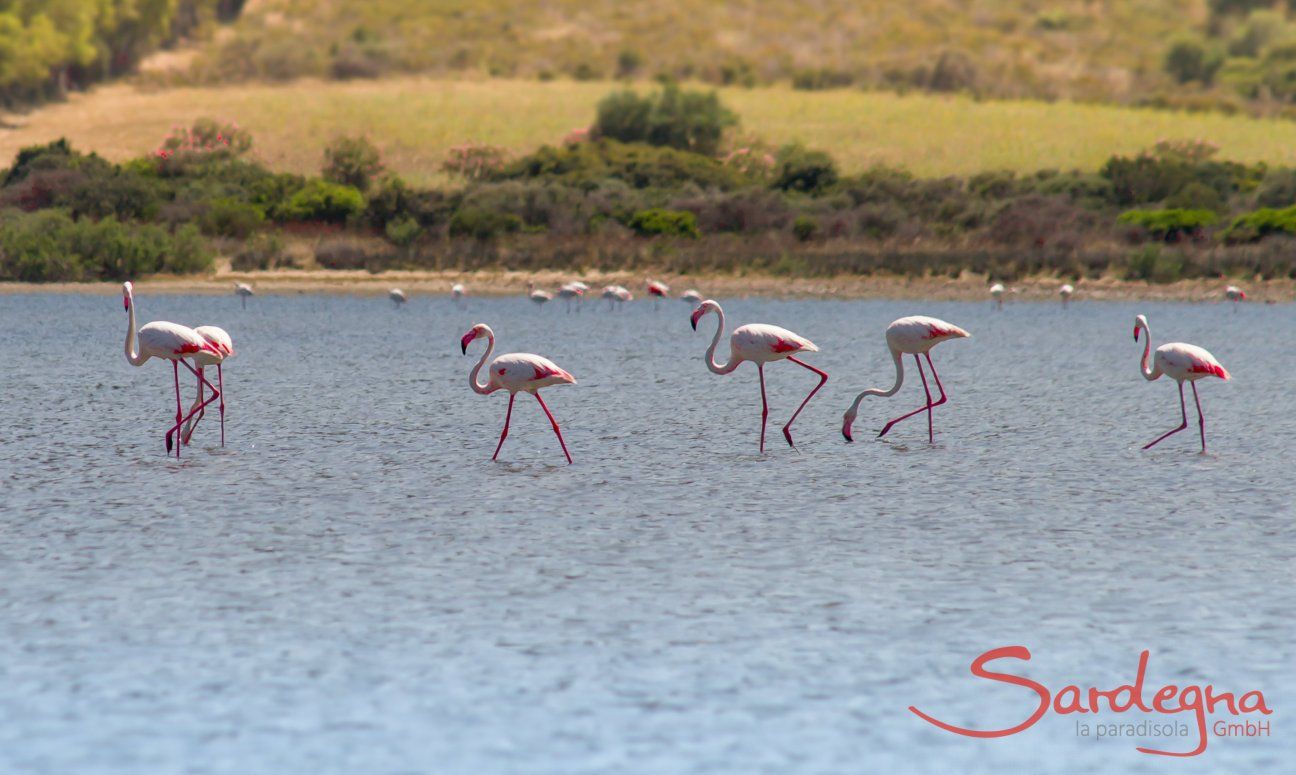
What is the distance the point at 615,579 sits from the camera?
9.23 m

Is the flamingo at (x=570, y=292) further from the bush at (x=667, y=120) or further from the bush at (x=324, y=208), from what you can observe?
the bush at (x=667, y=120)

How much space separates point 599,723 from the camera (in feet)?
21.9

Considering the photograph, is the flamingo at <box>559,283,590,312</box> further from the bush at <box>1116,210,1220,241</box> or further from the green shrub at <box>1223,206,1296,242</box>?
the green shrub at <box>1223,206,1296,242</box>

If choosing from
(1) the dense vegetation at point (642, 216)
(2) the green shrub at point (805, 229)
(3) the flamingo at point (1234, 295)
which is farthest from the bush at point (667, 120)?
(3) the flamingo at point (1234, 295)

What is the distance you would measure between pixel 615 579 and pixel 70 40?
69.4m

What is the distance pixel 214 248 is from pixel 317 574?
3378 centimetres

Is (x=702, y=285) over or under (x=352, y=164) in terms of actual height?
under

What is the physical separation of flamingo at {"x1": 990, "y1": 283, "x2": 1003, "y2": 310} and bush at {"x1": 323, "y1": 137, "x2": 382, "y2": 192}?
27.5 meters

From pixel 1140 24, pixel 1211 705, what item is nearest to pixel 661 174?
pixel 1211 705

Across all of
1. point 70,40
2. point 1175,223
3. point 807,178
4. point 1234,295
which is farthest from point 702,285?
point 70,40

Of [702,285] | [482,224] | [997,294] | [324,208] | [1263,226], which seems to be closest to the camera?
[997,294]

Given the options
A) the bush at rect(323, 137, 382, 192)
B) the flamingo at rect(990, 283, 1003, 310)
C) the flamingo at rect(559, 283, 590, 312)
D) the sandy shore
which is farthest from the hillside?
the flamingo at rect(559, 283, 590, 312)

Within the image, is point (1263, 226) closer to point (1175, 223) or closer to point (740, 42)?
point (1175, 223)

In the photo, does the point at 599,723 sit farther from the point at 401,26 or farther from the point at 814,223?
the point at 401,26
